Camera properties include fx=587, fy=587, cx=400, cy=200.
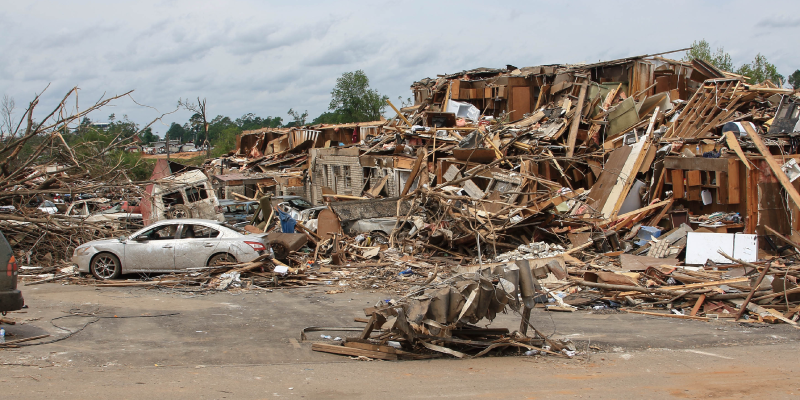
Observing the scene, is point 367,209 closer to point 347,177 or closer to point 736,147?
point 736,147

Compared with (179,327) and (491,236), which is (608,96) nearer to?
(491,236)

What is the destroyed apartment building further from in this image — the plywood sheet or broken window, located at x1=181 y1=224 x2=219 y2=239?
broken window, located at x1=181 y1=224 x2=219 y2=239

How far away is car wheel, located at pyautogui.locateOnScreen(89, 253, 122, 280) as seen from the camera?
41.7 feet

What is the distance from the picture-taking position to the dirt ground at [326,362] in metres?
5.55

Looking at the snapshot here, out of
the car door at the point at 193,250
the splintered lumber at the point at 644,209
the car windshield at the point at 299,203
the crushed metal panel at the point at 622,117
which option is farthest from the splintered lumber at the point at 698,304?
the car windshield at the point at 299,203

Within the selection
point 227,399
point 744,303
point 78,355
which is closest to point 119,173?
point 78,355

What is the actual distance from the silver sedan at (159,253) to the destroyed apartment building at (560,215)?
340 mm

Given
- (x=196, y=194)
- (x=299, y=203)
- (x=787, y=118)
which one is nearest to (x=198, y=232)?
(x=196, y=194)

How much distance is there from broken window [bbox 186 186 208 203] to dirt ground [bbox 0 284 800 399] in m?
8.78

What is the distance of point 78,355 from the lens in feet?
22.1

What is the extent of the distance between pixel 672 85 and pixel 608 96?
2.36 metres


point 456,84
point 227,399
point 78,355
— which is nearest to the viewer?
point 227,399

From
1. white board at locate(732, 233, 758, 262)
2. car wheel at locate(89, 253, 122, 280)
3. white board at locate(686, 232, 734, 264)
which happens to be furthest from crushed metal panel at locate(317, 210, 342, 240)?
white board at locate(732, 233, 758, 262)

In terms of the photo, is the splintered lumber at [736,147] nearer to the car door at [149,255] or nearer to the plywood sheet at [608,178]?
the plywood sheet at [608,178]
